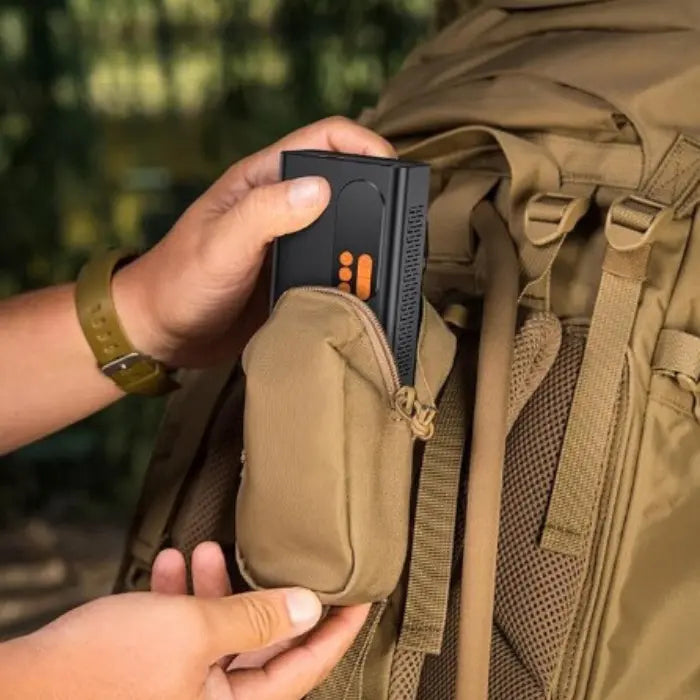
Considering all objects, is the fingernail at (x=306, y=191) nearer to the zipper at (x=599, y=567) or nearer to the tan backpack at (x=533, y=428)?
the tan backpack at (x=533, y=428)

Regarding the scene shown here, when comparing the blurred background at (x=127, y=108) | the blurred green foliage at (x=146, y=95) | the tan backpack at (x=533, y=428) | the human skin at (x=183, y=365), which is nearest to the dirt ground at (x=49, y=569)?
the blurred background at (x=127, y=108)

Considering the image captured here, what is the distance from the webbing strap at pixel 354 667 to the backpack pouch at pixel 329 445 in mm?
68

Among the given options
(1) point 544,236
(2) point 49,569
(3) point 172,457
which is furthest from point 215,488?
(2) point 49,569

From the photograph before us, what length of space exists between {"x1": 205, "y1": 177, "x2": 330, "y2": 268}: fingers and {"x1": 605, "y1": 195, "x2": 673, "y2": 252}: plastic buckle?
0.54 feet

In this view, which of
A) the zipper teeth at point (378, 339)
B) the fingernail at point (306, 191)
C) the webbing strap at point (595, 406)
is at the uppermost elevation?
the fingernail at point (306, 191)

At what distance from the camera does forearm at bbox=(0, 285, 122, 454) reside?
2.70ft

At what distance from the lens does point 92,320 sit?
813 millimetres

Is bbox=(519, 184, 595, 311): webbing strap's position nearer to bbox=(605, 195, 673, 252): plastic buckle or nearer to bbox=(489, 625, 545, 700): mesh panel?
bbox=(605, 195, 673, 252): plastic buckle

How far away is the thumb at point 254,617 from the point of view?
57 cm

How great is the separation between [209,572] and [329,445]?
0.14 metres

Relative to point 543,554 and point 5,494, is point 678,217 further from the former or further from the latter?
point 5,494

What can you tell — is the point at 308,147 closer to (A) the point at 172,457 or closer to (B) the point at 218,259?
(B) the point at 218,259

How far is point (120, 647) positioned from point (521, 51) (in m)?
0.49

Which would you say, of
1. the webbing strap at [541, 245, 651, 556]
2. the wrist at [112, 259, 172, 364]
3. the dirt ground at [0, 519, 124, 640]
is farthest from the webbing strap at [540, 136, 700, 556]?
the dirt ground at [0, 519, 124, 640]
